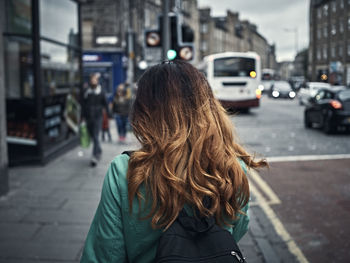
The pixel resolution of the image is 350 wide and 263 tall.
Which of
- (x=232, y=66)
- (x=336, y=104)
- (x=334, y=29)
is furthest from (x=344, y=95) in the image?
(x=334, y=29)

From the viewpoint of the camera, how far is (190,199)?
1562 mm

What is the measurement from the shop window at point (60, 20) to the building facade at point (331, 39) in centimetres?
→ 3072

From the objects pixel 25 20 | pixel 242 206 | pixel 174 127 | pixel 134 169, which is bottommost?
pixel 242 206

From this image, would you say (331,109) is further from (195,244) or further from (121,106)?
(195,244)

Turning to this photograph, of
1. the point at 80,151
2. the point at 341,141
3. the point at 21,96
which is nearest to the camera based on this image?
the point at 21,96

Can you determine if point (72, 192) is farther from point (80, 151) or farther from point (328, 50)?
point (328, 50)

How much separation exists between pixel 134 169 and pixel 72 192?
514 cm

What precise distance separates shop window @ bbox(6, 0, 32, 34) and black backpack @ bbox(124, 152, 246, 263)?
8342 millimetres

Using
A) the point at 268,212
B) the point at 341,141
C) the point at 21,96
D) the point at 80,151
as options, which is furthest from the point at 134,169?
the point at 341,141

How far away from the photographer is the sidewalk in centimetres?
408

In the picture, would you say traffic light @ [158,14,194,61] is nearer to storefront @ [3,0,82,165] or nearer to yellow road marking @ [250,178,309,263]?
storefront @ [3,0,82,165]

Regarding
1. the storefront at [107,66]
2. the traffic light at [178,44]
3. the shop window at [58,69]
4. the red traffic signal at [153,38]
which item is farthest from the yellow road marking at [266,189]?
the storefront at [107,66]

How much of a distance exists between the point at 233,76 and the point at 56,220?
19.1 meters

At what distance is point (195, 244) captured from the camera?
1.44 meters
